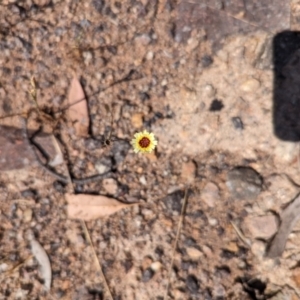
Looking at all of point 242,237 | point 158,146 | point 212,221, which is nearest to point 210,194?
point 212,221

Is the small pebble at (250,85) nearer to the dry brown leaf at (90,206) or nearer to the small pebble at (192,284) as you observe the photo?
the dry brown leaf at (90,206)

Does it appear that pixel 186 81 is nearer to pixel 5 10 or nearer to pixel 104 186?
pixel 104 186

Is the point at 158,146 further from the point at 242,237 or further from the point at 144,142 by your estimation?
the point at 242,237

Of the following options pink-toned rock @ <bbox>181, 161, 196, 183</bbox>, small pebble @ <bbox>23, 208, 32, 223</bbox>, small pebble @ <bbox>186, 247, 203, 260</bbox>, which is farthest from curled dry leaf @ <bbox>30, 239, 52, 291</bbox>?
pink-toned rock @ <bbox>181, 161, 196, 183</bbox>

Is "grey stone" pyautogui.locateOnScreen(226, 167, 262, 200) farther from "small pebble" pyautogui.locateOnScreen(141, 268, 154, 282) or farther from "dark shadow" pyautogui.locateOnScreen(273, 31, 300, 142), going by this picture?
"small pebble" pyautogui.locateOnScreen(141, 268, 154, 282)

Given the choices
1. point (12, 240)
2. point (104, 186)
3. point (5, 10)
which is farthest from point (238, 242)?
point (5, 10)
